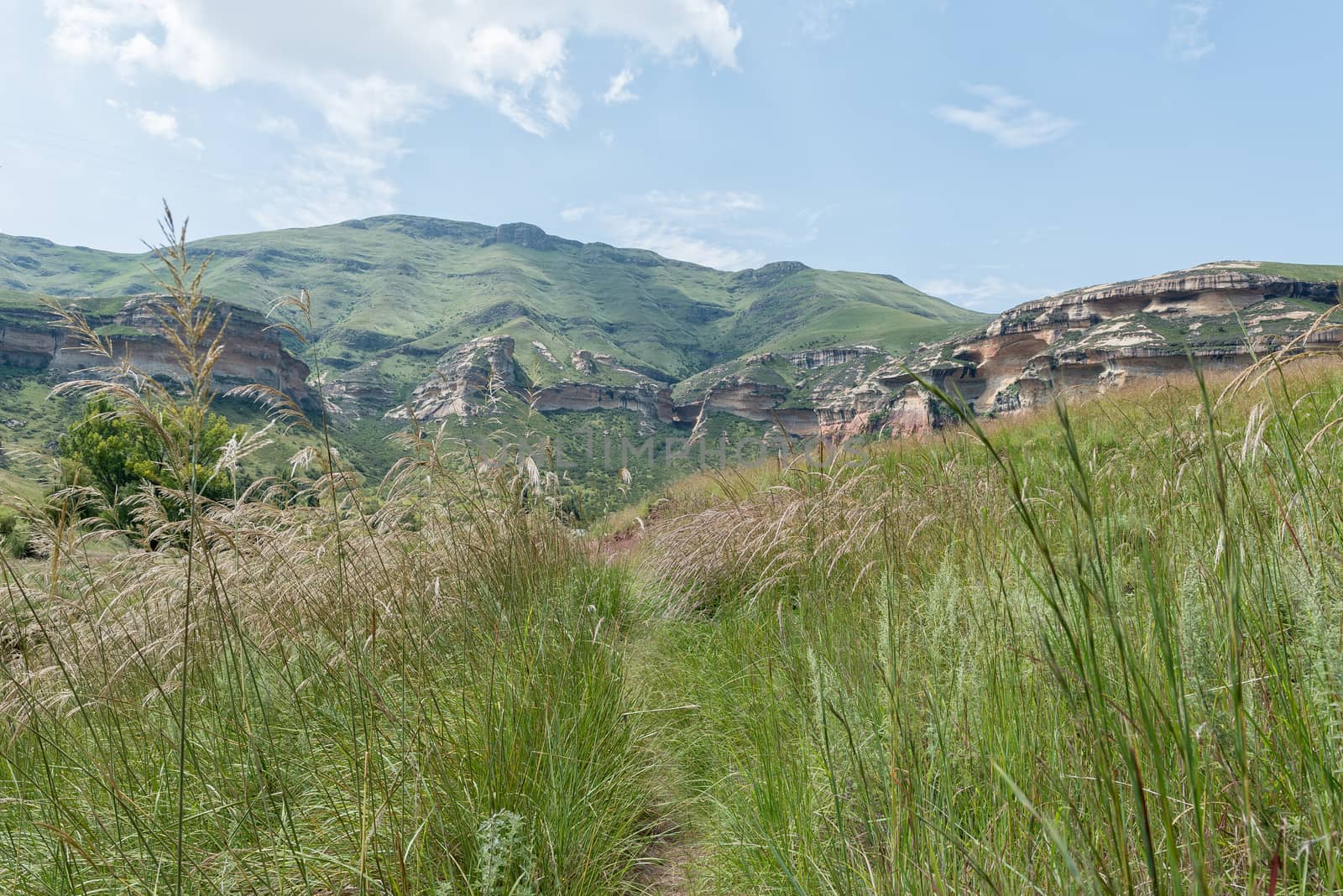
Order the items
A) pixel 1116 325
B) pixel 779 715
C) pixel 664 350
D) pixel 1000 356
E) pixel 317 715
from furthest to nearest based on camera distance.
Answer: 1. pixel 664 350
2. pixel 1000 356
3. pixel 1116 325
4. pixel 317 715
5. pixel 779 715

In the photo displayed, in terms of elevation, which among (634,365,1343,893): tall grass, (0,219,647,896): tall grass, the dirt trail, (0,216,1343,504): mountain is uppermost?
(0,216,1343,504): mountain

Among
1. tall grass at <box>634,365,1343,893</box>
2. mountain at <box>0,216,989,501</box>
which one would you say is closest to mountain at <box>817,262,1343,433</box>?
mountain at <box>0,216,989,501</box>

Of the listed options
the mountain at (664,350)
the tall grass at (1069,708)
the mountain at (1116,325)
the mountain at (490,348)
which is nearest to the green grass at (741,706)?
the tall grass at (1069,708)

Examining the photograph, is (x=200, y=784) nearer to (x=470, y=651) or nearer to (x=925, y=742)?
(x=470, y=651)

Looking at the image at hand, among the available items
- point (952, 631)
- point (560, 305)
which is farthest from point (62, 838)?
point (560, 305)

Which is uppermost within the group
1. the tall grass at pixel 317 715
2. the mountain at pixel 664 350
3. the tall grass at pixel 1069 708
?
the mountain at pixel 664 350

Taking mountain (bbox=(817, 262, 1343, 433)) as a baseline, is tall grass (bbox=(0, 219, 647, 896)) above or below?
below

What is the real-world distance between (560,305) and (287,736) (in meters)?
199

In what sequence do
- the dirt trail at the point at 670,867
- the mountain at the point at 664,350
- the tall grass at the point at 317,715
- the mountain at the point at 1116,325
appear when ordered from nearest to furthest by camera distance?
the tall grass at the point at 317,715 → the dirt trail at the point at 670,867 → the mountain at the point at 664,350 → the mountain at the point at 1116,325

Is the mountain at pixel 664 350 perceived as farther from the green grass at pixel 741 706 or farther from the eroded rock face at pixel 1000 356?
the green grass at pixel 741 706

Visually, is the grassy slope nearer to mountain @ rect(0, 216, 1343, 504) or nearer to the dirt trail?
the dirt trail

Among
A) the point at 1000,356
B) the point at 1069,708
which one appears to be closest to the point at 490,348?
the point at 1069,708

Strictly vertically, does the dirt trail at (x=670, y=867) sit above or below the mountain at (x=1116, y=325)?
below

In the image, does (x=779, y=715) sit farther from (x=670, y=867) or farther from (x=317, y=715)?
(x=317, y=715)
